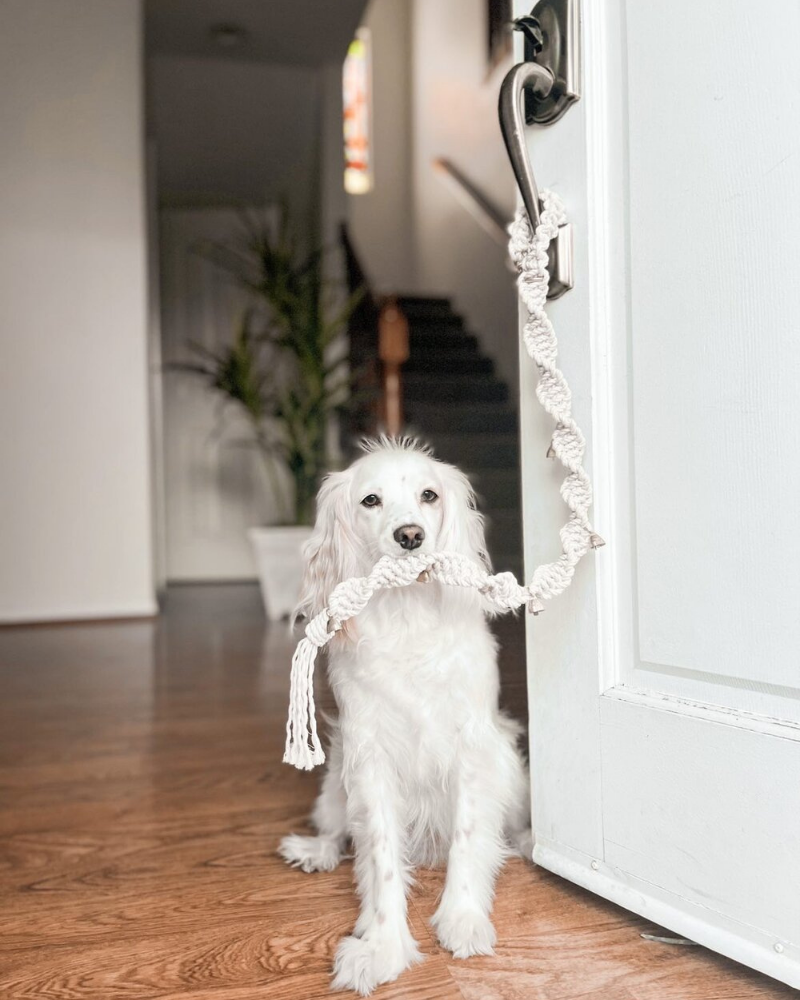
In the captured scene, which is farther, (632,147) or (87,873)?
(87,873)

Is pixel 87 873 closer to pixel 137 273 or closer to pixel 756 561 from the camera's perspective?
pixel 756 561

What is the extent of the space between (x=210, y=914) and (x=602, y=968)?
1.67 ft

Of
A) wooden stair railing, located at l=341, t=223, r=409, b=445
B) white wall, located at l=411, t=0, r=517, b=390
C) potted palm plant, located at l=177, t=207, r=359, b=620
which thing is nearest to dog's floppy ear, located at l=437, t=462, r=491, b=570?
wooden stair railing, located at l=341, t=223, r=409, b=445

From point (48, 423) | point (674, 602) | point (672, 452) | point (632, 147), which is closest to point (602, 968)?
point (674, 602)

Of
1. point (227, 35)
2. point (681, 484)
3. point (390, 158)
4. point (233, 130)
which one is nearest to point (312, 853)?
point (681, 484)

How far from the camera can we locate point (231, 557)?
6711 mm

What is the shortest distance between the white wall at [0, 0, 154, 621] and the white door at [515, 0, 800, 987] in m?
3.55

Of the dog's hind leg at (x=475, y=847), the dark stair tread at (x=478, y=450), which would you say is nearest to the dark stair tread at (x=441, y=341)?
the dark stair tread at (x=478, y=450)

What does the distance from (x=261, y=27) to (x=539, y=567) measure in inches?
190

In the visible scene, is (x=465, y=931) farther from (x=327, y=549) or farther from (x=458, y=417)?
(x=458, y=417)

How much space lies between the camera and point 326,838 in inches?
50.4

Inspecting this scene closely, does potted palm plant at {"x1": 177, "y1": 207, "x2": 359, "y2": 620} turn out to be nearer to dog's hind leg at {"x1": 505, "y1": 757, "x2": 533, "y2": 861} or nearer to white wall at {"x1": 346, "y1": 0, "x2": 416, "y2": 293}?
dog's hind leg at {"x1": 505, "y1": 757, "x2": 533, "y2": 861}

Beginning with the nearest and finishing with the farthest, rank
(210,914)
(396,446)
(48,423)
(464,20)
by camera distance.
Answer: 1. (210,914)
2. (396,446)
3. (48,423)
4. (464,20)

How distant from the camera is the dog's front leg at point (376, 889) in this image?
92 centimetres
